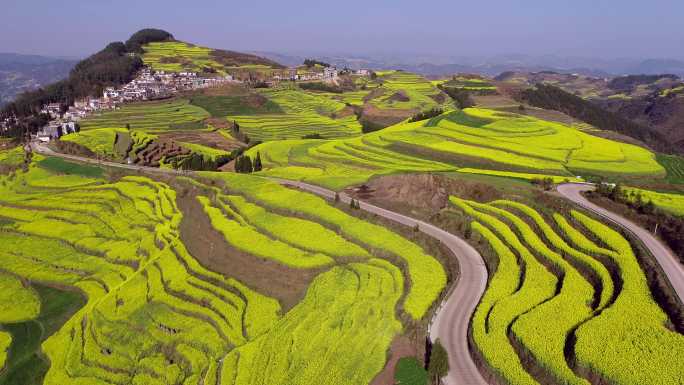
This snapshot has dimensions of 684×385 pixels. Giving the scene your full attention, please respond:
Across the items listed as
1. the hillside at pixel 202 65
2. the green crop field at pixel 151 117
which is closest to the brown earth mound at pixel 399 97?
the green crop field at pixel 151 117

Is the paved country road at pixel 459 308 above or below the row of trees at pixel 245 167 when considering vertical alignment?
above

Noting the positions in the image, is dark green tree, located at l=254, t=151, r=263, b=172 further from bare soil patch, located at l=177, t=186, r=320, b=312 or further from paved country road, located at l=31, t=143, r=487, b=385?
paved country road, located at l=31, t=143, r=487, b=385

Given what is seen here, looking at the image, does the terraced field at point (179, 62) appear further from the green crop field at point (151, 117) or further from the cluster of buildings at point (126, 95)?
the green crop field at point (151, 117)

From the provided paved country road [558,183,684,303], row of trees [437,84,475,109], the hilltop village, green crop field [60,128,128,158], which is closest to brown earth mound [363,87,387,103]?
row of trees [437,84,475,109]

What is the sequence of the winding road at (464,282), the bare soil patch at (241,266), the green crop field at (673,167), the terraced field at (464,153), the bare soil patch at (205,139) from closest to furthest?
the winding road at (464,282) < the bare soil patch at (241,266) < the green crop field at (673,167) < the terraced field at (464,153) < the bare soil patch at (205,139)

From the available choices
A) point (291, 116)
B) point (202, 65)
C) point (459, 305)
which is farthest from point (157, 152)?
point (202, 65)

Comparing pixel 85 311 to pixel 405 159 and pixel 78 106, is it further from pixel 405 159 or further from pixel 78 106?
pixel 78 106
